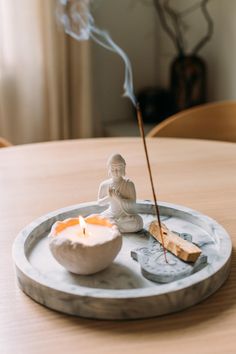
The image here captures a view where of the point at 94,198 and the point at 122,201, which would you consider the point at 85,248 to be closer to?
the point at 122,201

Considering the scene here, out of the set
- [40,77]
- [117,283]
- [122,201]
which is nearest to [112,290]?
[117,283]

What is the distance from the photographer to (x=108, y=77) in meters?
2.68

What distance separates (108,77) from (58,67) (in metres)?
0.38

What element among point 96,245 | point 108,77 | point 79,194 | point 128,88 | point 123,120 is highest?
point 128,88

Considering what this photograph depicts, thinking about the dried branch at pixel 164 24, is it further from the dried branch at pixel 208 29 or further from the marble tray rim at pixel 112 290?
the marble tray rim at pixel 112 290

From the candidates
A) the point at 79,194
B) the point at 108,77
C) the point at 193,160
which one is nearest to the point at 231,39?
the point at 108,77

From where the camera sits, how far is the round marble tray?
0.62 meters

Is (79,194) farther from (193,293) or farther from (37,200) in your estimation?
(193,293)

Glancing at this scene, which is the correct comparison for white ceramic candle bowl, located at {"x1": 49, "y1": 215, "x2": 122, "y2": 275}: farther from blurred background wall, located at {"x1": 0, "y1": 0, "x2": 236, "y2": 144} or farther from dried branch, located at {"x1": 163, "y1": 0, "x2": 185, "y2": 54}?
dried branch, located at {"x1": 163, "y1": 0, "x2": 185, "y2": 54}

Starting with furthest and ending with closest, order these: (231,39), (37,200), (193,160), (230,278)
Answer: (231,39) → (193,160) → (37,200) → (230,278)

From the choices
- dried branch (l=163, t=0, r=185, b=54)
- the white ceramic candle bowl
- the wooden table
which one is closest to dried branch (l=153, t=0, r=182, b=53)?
dried branch (l=163, t=0, r=185, b=54)

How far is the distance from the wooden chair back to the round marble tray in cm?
86

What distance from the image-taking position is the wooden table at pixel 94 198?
588 mm

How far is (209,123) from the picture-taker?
1.66 m
